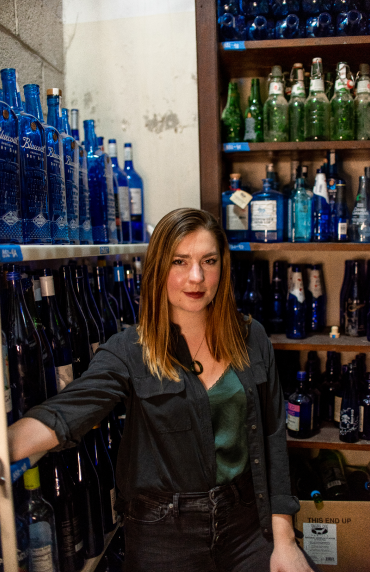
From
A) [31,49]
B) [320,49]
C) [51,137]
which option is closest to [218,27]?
[320,49]

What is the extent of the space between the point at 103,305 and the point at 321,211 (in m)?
1.10

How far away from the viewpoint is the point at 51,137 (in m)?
1.04

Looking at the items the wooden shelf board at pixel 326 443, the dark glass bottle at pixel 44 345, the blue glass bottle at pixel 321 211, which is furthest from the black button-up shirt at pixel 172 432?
the blue glass bottle at pixel 321 211

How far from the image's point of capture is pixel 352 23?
1.79 m

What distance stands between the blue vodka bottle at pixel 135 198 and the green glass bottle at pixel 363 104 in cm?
106

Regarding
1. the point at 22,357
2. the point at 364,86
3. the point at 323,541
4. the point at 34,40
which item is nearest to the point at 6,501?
the point at 22,357

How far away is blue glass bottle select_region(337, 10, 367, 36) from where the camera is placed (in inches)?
70.2

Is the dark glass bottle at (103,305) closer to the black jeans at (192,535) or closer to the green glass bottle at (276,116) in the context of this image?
the black jeans at (192,535)

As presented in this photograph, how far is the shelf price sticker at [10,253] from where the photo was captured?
2.43 feet

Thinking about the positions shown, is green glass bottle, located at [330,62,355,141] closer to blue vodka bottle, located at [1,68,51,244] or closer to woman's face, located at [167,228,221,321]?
woman's face, located at [167,228,221,321]

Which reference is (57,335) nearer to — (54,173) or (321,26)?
(54,173)

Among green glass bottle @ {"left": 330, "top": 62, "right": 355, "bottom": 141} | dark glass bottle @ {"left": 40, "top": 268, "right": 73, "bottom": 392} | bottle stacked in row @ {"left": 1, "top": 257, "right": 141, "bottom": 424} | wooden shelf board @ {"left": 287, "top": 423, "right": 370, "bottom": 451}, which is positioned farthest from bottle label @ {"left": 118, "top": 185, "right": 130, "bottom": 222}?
wooden shelf board @ {"left": 287, "top": 423, "right": 370, "bottom": 451}

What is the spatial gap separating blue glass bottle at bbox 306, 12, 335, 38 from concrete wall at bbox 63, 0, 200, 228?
22.0 inches

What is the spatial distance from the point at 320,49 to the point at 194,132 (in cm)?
67
